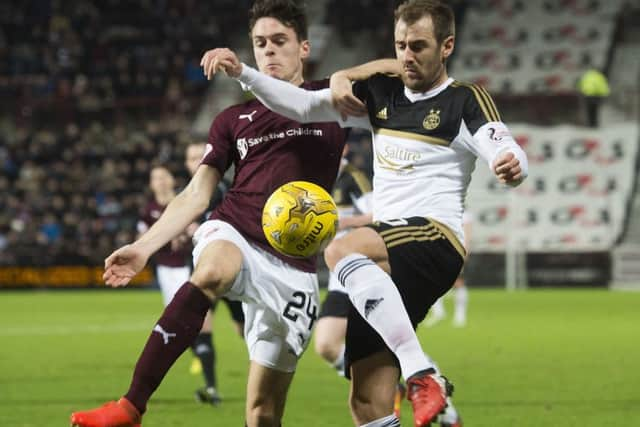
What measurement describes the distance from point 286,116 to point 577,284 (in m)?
23.2

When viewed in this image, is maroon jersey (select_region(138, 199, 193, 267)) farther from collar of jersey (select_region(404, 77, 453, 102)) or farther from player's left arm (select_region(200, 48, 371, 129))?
collar of jersey (select_region(404, 77, 453, 102))

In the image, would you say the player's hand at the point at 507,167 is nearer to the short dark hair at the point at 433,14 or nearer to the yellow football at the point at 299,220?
the short dark hair at the point at 433,14

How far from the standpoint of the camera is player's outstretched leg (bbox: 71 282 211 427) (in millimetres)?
4777

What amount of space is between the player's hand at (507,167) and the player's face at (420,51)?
65 centimetres

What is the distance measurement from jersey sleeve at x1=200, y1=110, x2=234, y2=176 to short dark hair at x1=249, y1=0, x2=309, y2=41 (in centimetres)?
50

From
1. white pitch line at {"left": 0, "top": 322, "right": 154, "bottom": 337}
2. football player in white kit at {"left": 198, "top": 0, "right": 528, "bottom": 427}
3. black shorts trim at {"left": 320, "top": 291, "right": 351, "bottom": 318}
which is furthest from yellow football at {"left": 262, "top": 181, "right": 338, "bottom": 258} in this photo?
white pitch line at {"left": 0, "top": 322, "right": 154, "bottom": 337}

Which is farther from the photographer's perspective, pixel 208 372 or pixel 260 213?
pixel 208 372

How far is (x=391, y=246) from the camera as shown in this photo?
17.3 ft

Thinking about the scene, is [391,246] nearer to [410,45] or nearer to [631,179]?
[410,45]

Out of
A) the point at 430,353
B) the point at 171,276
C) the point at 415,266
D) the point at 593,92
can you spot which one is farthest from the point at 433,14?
the point at 593,92

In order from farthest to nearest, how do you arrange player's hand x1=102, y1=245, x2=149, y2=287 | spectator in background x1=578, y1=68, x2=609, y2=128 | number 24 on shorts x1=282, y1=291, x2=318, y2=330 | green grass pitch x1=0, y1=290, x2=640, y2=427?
spectator in background x1=578, y1=68, x2=609, y2=128 < green grass pitch x1=0, y1=290, x2=640, y2=427 < number 24 on shorts x1=282, y1=291, x2=318, y2=330 < player's hand x1=102, y1=245, x2=149, y2=287

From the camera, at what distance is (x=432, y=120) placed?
5.33 m

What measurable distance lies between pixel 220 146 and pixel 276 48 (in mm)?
548

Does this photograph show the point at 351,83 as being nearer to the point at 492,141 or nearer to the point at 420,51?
the point at 420,51
